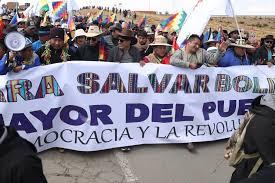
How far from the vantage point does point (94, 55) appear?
6.89 m

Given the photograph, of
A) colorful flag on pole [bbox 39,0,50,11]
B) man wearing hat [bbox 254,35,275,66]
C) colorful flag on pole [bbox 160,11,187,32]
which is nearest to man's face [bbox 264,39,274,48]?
man wearing hat [bbox 254,35,275,66]

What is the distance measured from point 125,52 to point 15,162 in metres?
4.96

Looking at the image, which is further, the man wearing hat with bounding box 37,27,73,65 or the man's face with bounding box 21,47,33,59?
the man wearing hat with bounding box 37,27,73,65

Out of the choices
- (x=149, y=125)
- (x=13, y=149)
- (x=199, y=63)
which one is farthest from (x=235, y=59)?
(x=13, y=149)

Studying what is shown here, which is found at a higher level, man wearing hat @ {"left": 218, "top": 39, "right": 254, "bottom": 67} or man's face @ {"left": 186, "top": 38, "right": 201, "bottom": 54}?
man's face @ {"left": 186, "top": 38, "right": 201, "bottom": 54}

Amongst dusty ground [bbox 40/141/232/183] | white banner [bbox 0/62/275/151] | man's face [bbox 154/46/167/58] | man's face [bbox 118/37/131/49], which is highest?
man's face [bbox 118/37/131/49]

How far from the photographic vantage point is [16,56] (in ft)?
18.2

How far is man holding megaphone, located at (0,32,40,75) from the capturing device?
504 centimetres

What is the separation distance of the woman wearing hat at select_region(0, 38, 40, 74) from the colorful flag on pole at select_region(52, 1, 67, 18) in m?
10.7

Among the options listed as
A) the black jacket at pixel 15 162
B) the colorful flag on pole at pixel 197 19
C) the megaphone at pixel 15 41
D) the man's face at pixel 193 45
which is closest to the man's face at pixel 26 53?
the megaphone at pixel 15 41

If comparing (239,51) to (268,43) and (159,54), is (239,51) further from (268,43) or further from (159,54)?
(268,43)

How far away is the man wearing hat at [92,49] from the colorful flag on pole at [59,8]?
9.24 meters

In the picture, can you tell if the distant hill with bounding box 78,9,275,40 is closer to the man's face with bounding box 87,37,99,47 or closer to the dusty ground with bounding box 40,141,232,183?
the man's face with bounding box 87,37,99,47

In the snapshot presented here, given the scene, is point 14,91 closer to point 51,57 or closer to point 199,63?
point 51,57
